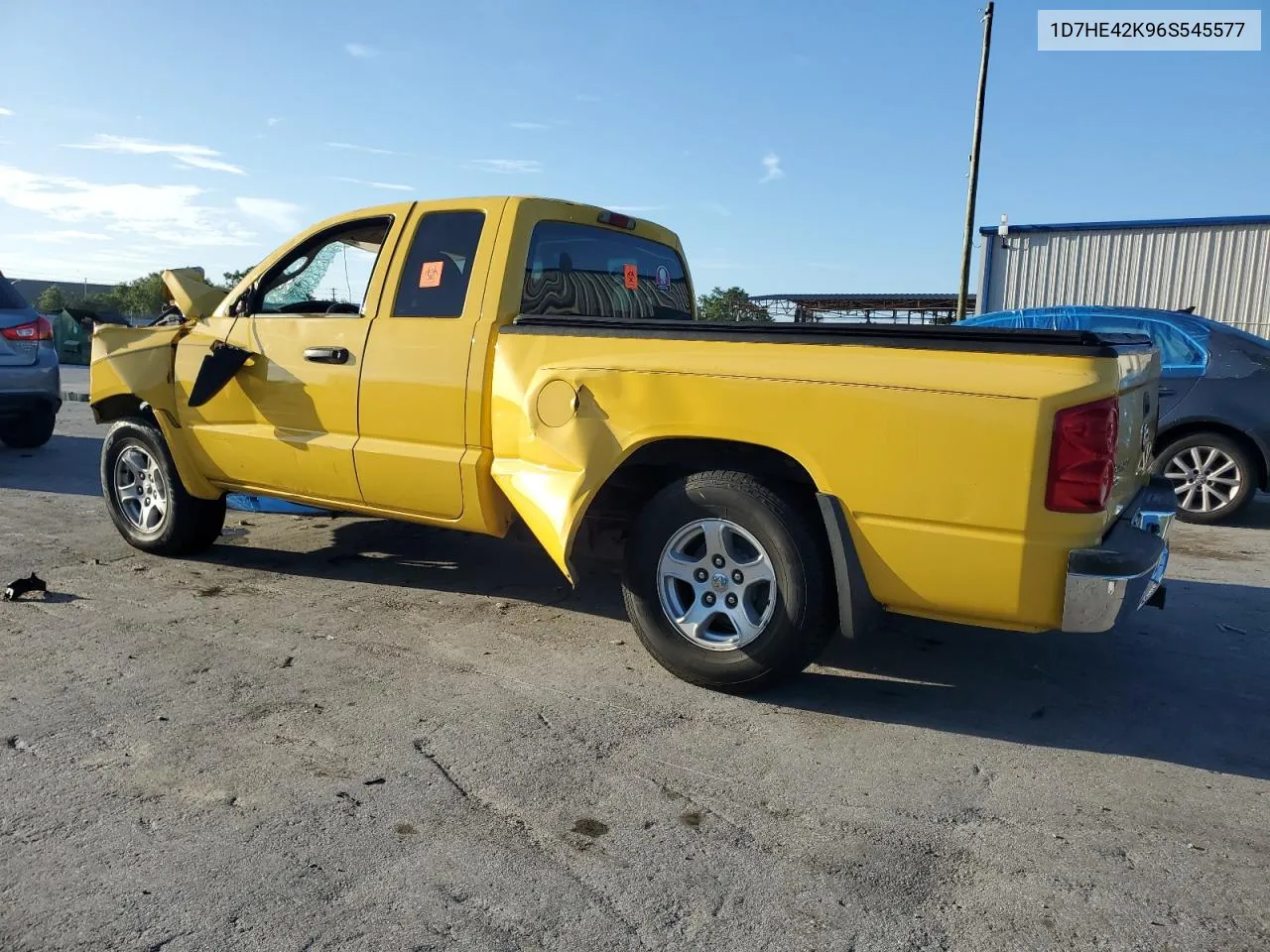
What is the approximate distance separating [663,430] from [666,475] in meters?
0.48

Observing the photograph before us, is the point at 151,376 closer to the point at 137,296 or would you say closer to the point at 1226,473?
the point at 1226,473

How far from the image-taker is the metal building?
17375 millimetres

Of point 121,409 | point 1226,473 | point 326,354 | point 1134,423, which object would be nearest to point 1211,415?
point 1226,473

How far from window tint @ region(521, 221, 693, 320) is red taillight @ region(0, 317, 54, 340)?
6494 millimetres

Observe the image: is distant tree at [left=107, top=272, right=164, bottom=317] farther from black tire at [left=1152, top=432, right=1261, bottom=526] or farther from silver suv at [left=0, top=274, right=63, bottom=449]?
black tire at [left=1152, top=432, right=1261, bottom=526]

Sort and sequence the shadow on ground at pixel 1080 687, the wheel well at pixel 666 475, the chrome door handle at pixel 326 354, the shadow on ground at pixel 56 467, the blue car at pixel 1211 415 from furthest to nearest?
the shadow on ground at pixel 56 467
the blue car at pixel 1211 415
the chrome door handle at pixel 326 354
the wheel well at pixel 666 475
the shadow on ground at pixel 1080 687

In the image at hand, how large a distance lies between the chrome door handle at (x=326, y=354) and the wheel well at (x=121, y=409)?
1463 mm

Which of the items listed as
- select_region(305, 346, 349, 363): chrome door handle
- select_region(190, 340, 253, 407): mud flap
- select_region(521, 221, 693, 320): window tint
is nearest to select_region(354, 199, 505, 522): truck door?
select_region(305, 346, 349, 363): chrome door handle

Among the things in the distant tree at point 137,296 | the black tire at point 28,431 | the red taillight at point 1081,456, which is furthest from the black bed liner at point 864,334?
the distant tree at point 137,296

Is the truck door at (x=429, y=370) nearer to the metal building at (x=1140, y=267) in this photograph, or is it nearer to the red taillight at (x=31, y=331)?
the red taillight at (x=31, y=331)

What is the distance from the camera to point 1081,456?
3.16m

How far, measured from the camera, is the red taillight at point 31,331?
9.20m

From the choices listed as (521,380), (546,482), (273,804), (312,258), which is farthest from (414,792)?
(312,258)

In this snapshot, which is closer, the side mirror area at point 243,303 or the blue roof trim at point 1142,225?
the side mirror area at point 243,303
